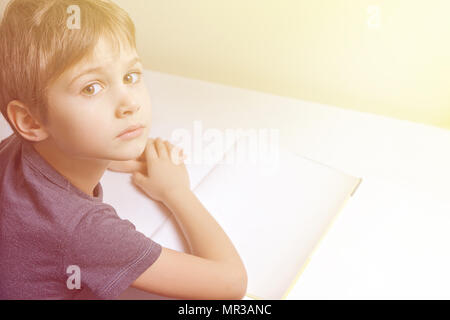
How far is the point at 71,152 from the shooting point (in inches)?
18.1

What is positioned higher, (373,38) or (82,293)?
(373,38)

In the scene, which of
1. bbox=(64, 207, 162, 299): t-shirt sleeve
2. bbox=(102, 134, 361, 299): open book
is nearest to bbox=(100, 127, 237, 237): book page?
bbox=(102, 134, 361, 299): open book

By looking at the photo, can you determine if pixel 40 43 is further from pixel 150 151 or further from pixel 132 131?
pixel 150 151

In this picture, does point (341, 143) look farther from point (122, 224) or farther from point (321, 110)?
point (122, 224)

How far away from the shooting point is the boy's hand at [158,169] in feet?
1.94

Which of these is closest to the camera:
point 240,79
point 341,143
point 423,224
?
point 423,224

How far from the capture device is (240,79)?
0.86 m

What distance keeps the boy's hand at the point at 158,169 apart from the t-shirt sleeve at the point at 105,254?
0.14m

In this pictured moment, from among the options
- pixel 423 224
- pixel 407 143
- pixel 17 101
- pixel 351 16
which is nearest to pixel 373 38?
pixel 351 16

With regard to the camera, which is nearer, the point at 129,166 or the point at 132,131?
the point at 132,131

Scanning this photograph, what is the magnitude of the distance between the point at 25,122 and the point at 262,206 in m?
0.30

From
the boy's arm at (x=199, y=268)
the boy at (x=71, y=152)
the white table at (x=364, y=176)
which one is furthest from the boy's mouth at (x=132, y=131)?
the white table at (x=364, y=176)

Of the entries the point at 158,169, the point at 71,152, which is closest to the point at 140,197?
the point at 158,169

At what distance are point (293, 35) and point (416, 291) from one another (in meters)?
0.47
